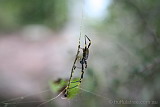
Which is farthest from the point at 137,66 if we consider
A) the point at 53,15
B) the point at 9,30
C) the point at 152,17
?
the point at 9,30

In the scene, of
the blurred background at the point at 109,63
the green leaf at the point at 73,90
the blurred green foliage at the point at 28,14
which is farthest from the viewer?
the blurred green foliage at the point at 28,14

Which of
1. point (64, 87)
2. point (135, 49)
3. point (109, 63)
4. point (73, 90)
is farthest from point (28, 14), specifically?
point (73, 90)

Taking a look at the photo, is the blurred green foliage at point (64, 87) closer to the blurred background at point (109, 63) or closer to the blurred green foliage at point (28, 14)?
the blurred background at point (109, 63)

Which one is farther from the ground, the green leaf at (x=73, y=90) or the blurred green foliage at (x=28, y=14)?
the blurred green foliage at (x=28, y=14)

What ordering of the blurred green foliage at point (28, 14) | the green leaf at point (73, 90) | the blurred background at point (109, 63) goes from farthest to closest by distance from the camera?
the blurred green foliage at point (28, 14) < the blurred background at point (109, 63) < the green leaf at point (73, 90)

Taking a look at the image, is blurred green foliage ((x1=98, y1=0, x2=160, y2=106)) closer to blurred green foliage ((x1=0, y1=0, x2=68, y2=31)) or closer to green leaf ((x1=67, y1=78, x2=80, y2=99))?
green leaf ((x1=67, y1=78, x2=80, y2=99))

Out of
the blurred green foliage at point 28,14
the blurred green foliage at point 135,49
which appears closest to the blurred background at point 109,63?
the blurred green foliage at point 135,49

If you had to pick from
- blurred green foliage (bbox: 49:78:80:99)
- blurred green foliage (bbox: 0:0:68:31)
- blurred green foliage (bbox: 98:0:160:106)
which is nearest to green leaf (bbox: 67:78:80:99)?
blurred green foliage (bbox: 49:78:80:99)

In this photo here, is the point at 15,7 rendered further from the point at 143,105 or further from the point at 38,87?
the point at 143,105
